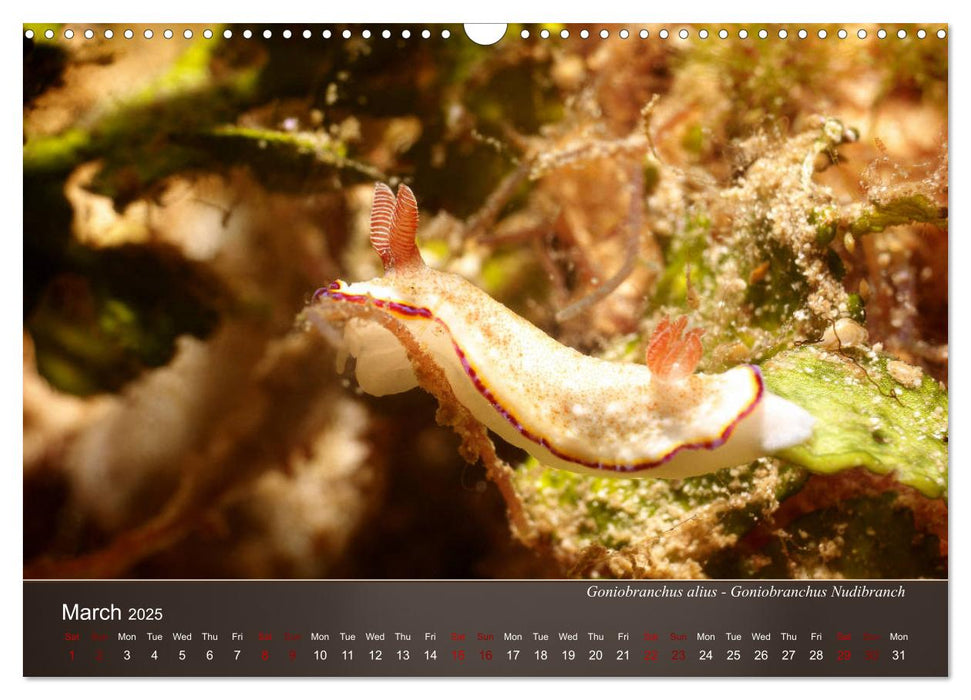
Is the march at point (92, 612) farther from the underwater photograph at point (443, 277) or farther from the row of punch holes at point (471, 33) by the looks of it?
the row of punch holes at point (471, 33)

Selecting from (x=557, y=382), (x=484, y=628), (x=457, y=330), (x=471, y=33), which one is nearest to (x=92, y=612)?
(x=484, y=628)

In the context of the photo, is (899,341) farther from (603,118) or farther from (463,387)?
(463,387)

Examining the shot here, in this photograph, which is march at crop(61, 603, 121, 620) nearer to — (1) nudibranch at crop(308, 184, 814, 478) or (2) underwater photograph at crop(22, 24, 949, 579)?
(2) underwater photograph at crop(22, 24, 949, 579)

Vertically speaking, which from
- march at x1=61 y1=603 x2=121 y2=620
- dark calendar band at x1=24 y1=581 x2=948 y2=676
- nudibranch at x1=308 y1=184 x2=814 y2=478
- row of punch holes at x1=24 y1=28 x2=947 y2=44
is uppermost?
row of punch holes at x1=24 y1=28 x2=947 y2=44

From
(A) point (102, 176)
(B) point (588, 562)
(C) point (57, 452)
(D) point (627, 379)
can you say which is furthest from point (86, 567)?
(D) point (627, 379)

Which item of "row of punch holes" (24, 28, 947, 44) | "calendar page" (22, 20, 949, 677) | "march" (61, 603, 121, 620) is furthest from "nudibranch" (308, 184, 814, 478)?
"march" (61, 603, 121, 620)
